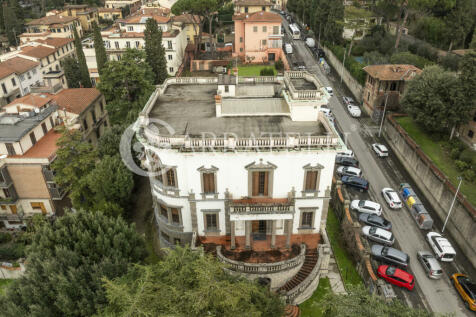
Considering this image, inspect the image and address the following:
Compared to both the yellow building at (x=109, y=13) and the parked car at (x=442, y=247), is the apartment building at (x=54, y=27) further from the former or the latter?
the parked car at (x=442, y=247)

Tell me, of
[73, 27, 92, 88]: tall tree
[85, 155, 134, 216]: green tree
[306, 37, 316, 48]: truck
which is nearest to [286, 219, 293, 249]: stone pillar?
[85, 155, 134, 216]: green tree

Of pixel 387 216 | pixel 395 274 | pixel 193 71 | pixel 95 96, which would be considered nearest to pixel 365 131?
pixel 387 216

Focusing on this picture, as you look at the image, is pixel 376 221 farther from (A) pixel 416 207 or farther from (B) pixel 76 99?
(B) pixel 76 99

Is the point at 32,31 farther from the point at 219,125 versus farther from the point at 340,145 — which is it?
the point at 340,145

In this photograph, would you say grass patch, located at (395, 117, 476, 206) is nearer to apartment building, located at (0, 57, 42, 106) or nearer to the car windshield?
the car windshield

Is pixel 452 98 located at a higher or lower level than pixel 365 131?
higher

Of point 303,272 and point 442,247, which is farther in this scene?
point 442,247

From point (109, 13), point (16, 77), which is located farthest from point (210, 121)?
point (109, 13)
